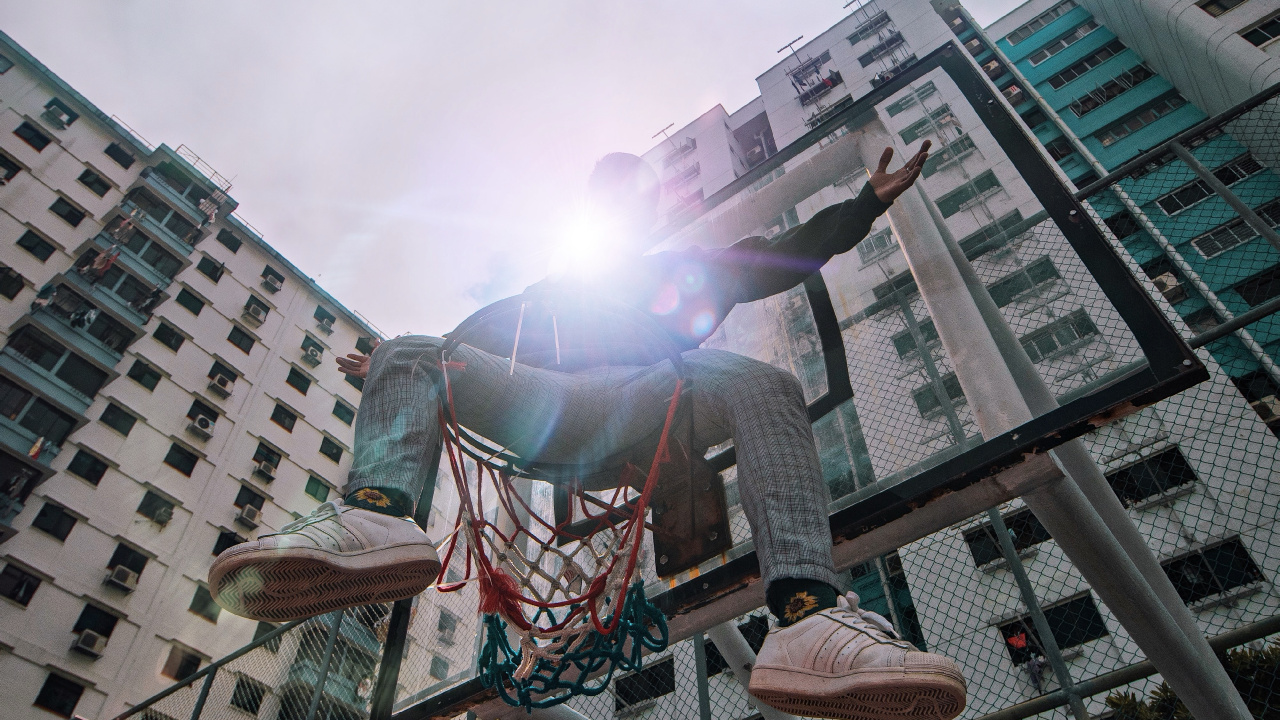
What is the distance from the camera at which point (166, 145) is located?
25000mm

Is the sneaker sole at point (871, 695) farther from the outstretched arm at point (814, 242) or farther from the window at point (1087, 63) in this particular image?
the window at point (1087, 63)

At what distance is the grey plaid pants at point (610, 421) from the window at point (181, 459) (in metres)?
23.8

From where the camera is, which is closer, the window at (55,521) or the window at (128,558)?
the window at (55,521)

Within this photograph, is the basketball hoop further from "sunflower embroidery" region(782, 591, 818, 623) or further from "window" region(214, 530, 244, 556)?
"window" region(214, 530, 244, 556)

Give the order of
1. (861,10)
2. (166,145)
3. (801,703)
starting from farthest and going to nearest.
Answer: (861,10) < (166,145) < (801,703)

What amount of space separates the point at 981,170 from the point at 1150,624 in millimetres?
18479

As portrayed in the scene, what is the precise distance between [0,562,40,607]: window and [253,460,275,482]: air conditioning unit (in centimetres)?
669

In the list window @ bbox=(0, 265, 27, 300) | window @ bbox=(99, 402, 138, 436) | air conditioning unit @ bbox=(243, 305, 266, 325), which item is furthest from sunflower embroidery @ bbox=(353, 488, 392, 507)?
air conditioning unit @ bbox=(243, 305, 266, 325)

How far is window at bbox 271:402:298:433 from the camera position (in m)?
25.2

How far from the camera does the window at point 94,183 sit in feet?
76.2

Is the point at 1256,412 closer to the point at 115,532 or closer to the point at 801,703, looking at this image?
the point at 801,703

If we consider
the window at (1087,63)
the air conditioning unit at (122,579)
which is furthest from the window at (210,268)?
the window at (1087,63)

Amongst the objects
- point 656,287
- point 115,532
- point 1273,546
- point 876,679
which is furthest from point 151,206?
point 1273,546

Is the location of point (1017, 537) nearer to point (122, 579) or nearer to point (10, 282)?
point (122, 579)
